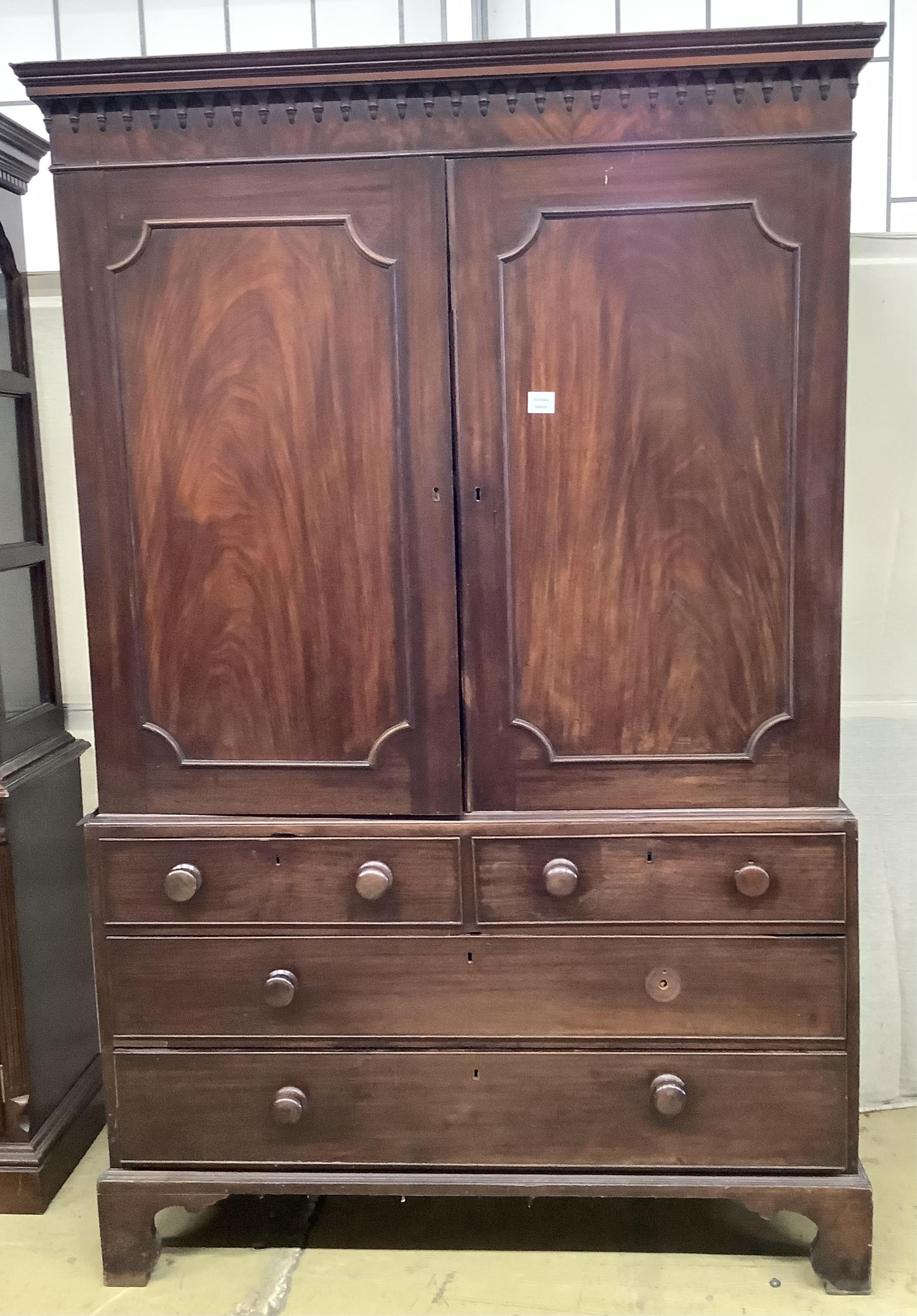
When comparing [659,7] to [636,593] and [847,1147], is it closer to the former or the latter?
[636,593]

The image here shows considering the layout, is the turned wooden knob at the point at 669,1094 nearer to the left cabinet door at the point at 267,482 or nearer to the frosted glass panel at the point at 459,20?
the left cabinet door at the point at 267,482

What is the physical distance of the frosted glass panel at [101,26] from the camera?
2303 millimetres

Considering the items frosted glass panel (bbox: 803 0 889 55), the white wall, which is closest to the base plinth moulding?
the white wall

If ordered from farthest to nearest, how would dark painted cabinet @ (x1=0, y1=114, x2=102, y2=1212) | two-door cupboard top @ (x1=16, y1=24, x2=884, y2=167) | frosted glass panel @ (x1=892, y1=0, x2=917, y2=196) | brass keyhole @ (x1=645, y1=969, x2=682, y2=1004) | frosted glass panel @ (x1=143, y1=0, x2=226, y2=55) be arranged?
frosted glass panel @ (x1=143, y1=0, x2=226, y2=55)
frosted glass panel @ (x1=892, y1=0, x2=917, y2=196)
dark painted cabinet @ (x1=0, y1=114, x2=102, y2=1212)
brass keyhole @ (x1=645, y1=969, x2=682, y2=1004)
two-door cupboard top @ (x1=16, y1=24, x2=884, y2=167)

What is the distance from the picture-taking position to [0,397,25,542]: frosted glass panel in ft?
7.06

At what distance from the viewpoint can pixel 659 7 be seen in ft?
7.31

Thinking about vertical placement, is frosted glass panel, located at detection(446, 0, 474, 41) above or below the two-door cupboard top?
above

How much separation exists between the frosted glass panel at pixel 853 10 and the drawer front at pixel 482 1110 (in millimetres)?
1983

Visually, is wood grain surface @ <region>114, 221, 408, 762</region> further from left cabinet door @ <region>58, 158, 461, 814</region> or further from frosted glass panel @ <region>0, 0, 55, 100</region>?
frosted glass panel @ <region>0, 0, 55, 100</region>

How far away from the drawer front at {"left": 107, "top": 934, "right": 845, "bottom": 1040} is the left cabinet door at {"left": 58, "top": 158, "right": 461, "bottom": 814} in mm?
246

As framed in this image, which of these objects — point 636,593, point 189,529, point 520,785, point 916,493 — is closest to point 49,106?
point 189,529

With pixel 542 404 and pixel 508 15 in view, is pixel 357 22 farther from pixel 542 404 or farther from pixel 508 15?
pixel 542 404

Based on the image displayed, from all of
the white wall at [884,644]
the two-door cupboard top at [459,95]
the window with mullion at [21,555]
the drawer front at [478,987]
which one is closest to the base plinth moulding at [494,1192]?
the drawer front at [478,987]

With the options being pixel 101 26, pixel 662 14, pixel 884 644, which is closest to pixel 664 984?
pixel 884 644
